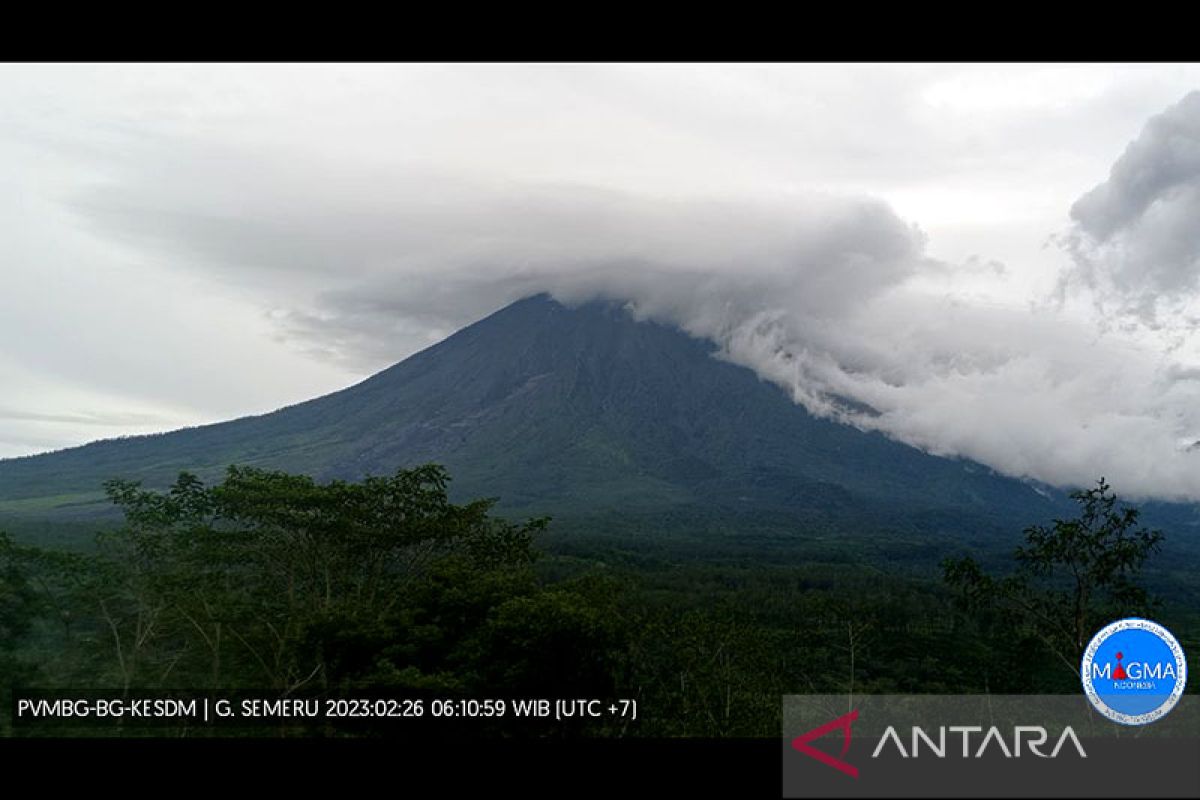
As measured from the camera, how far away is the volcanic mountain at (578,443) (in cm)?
9275

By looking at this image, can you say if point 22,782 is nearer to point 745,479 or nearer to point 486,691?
point 486,691

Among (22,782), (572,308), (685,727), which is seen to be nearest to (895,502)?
(572,308)

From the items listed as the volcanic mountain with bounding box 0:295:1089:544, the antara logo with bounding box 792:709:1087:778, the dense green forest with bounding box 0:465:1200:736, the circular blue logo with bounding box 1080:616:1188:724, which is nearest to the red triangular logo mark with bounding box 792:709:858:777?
the antara logo with bounding box 792:709:1087:778

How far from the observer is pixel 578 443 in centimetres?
11600

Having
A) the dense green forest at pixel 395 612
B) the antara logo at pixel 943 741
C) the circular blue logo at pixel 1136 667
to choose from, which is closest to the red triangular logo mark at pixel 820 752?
the antara logo at pixel 943 741

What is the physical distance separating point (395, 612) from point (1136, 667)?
276 inches

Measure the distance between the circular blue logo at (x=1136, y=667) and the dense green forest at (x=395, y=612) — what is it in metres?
2.14

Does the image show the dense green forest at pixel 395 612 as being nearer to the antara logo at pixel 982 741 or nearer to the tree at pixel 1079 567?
the tree at pixel 1079 567

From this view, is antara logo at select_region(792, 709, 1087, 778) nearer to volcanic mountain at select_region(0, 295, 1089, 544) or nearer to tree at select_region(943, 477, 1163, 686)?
tree at select_region(943, 477, 1163, 686)

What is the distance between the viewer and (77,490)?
8106 cm

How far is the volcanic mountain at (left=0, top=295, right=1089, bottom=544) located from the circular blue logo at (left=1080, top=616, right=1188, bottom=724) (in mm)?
79916

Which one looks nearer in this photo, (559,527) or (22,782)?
(22,782)

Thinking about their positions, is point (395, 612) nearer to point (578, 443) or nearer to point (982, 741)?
point (982, 741)
